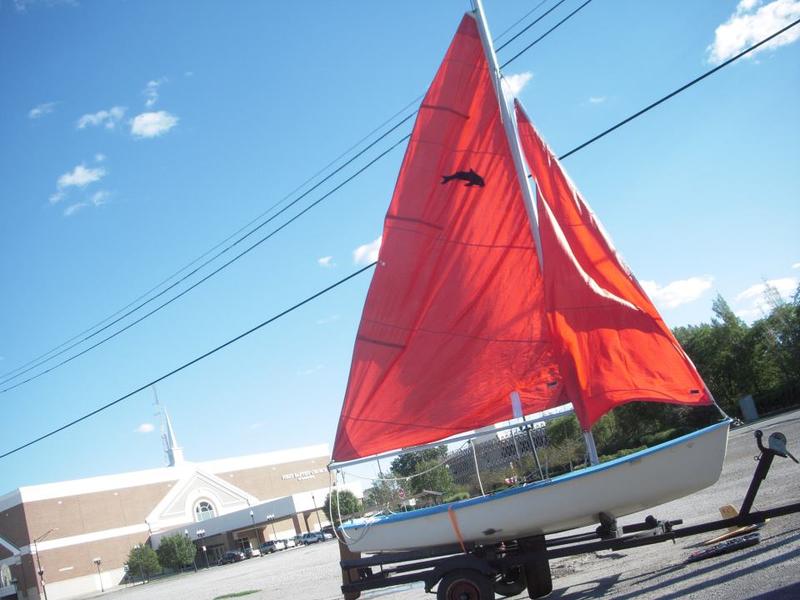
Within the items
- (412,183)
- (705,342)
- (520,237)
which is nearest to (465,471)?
(520,237)

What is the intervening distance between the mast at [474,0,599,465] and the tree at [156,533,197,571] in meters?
62.8

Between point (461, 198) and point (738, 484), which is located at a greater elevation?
point (461, 198)

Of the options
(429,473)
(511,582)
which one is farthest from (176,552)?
(511,582)

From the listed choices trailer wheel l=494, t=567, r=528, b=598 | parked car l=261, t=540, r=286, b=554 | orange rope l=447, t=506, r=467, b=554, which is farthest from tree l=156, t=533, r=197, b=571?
orange rope l=447, t=506, r=467, b=554

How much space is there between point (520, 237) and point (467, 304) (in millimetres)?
1132

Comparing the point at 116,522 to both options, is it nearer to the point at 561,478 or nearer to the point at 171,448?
the point at 171,448

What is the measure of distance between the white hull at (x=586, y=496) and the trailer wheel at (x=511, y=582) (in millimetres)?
659

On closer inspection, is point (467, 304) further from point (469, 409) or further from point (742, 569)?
point (742, 569)

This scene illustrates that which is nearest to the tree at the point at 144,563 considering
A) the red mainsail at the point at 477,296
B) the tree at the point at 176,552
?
the tree at the point at 176,552

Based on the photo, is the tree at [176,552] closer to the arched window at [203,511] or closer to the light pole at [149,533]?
the light pole at [149,533]

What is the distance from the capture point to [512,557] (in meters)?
8.08

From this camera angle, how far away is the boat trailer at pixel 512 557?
7.41m

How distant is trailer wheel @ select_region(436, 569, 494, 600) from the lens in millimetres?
7906

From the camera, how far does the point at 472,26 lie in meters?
9.87
